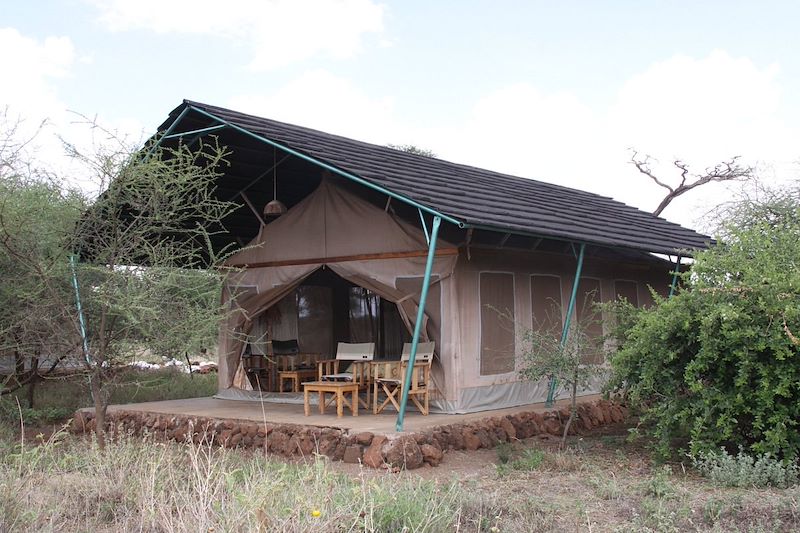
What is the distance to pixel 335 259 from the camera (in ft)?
34.6

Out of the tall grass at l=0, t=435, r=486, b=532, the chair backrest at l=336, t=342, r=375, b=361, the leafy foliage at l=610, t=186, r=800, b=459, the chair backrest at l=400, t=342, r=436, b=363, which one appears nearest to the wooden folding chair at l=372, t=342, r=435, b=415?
the chair backrest at l=400, t=342, r=436, b=363

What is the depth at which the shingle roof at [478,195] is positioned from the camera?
8539 mm

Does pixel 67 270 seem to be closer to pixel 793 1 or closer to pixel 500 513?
pixel 500 513

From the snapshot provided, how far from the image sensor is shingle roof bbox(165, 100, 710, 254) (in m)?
8.54

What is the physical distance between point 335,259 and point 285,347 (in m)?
2.63

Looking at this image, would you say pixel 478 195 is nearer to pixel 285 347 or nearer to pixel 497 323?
pixel 497 323

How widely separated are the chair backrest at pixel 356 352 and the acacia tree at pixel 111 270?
2.02m

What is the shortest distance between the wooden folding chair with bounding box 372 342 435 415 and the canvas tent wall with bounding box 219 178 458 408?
0.22m

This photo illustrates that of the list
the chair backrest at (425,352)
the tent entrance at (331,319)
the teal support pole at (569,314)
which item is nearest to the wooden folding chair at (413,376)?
the chair backrest at (425,352)

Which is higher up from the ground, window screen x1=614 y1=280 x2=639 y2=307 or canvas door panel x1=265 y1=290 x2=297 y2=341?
window screen x1=614 y1=280 x2=639 y2=307

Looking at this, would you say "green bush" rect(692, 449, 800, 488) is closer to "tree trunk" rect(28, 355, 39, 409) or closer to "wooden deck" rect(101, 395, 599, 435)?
"wooden deck" rect(101, 395, 599, 435)

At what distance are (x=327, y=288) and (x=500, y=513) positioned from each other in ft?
28.0

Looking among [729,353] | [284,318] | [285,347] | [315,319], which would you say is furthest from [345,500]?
[315,319]

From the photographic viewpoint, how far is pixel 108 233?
8406mm
